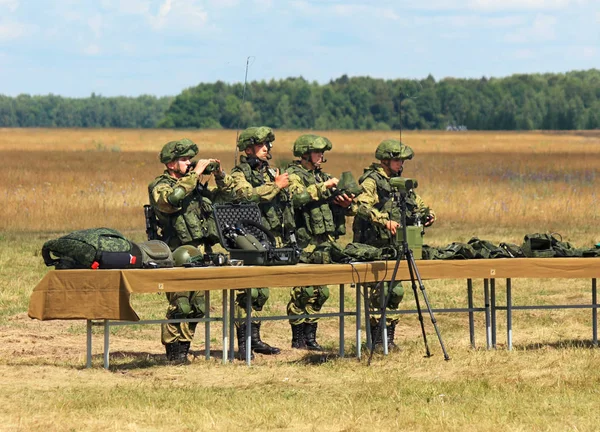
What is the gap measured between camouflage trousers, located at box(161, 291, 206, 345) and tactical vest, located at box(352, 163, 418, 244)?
1.80 meters

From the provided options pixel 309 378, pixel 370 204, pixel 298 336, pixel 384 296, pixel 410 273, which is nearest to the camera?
pixel 309 378

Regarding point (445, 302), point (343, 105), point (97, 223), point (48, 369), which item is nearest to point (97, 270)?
point (48, 369)

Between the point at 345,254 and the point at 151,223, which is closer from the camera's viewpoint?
the point at 345,254

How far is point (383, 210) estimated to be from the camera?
13.2 meters

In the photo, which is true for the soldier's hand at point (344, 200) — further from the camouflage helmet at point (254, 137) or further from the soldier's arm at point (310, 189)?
the camouflage helmet at point (254, 137)

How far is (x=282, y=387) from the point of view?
1093 cm

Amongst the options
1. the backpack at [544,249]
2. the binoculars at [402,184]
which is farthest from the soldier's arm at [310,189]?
the backpack at [544,249]

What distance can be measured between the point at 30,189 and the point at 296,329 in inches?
743

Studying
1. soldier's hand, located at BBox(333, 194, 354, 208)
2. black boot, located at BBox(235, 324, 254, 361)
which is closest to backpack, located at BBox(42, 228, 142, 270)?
black boot, located at BBox(235, 324, 254, 361)

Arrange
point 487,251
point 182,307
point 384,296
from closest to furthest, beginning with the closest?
point 182,307, point 487,251, point 384,296

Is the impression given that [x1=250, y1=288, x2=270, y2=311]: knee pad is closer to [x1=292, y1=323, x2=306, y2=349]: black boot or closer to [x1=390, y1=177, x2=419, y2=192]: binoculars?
[x1=292, y1=323, x2=306, y2=349]: black boot

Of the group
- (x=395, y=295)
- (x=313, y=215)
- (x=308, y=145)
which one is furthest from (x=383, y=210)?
(x=308, y=145)

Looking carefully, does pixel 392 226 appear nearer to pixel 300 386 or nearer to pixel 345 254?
pixel 345 254

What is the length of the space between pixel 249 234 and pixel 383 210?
65.1 inches
